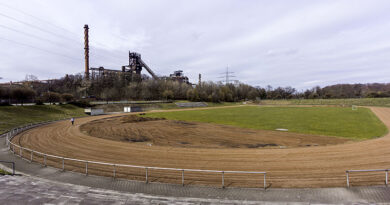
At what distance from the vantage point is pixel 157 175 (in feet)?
41.8

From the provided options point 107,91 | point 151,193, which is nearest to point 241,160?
point 151,193

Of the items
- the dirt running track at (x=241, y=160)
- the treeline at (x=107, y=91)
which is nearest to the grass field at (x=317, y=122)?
the dirt running track at (x=241, y=160)

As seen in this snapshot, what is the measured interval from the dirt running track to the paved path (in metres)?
1.21

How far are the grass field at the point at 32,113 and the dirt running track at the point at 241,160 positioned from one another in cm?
1809

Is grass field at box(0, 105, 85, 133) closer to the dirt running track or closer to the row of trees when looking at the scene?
the row of trees

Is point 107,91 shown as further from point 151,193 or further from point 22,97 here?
point 151,193

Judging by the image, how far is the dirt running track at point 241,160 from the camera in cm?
1180

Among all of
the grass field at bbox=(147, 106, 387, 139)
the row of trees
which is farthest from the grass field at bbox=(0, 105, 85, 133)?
the grass field at bbox=(147, 106, 387, 139)

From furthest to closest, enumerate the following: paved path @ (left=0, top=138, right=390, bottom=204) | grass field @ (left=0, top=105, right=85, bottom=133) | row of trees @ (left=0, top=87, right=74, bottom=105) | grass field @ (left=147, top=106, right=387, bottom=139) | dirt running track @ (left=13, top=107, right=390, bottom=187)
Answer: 1. row of trees @ (left=0, top=87, right=74, bottom=105)
2. grass field @ (left=0, top=105, right=85, bottom=133)
3. grass field @ (left=147, top=106, right=387, bottom=139)
4. dirt running track @ (left=13, top=107, right=390, bottom=187)
5. paved path @ (left=0, top=138, right=390, bottom=204)

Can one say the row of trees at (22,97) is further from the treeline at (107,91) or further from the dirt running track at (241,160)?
the dirt running track at (241,160)

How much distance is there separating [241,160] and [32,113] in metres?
49.3

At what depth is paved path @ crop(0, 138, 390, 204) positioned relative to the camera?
9047 mm

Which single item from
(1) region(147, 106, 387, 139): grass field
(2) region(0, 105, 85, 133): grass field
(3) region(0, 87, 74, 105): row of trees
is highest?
(3) region(0, 87, 74, 105): row of trees

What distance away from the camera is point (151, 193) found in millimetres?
9906
